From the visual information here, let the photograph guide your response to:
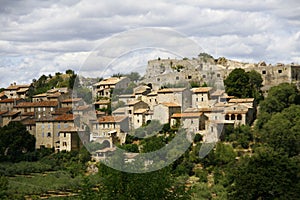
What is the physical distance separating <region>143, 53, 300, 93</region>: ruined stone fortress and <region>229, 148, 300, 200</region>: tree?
5080 millimetres

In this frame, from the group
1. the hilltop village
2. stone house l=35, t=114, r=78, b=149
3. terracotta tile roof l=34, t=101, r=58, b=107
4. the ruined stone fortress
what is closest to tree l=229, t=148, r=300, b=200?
the ruined stone fortress

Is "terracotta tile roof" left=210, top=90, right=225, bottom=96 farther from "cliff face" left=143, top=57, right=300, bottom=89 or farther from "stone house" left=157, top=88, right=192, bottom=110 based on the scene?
"stone house" left=157, top=88, right=192, bottom=110

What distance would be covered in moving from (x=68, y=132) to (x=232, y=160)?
1073cm

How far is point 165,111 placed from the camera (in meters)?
32.2

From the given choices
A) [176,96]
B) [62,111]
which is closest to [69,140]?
[62,111]

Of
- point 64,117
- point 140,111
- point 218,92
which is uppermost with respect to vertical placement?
point 218,92

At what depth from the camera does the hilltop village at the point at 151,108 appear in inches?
1217

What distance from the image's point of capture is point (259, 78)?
127ft

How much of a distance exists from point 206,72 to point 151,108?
3.94 metres

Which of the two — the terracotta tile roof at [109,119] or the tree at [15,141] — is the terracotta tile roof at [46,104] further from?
the terracotta tile roof at [109,119]

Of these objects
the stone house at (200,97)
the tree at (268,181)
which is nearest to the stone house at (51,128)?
the stone house at (200,97)

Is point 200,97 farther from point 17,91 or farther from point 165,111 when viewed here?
point 17,91

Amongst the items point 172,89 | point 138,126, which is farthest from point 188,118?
point 138,126

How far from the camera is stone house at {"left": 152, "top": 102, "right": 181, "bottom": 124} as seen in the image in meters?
31.9
